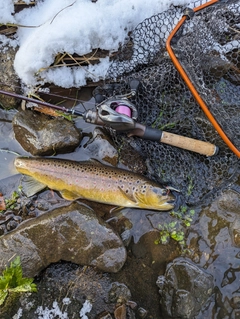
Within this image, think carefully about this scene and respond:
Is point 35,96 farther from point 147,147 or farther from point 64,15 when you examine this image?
point 147,147

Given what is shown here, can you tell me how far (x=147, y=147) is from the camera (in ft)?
10.7

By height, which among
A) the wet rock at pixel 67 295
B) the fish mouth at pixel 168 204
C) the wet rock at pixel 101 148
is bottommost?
the wet rock at pixel 67 295

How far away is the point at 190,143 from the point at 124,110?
68 cm

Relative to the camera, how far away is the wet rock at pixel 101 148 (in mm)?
3443

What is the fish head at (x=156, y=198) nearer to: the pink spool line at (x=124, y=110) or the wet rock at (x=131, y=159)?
the wet rock at (x=131, y=159)

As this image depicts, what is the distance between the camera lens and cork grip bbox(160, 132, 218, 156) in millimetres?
2979

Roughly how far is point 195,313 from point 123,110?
218cm

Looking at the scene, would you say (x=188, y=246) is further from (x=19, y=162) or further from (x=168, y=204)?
(x=19, y=162)

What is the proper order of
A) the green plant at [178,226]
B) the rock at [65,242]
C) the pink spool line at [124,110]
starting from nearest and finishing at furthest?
the pink spool line at [124,110], the rock at [65,242], the green plant at [178,226]

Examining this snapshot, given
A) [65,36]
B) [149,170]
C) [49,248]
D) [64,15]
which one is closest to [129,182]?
[149,170]

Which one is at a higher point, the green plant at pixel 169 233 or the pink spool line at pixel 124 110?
the pink spool line at pixel 124 110

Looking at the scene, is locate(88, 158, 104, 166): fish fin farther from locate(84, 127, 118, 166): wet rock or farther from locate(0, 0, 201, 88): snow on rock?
locate(0, 0, 201, 88): snow on rock

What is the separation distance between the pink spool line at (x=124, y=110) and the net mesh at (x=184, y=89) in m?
0.30

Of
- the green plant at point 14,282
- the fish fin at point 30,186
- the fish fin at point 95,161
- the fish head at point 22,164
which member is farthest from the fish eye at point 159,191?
the green plant at point 14,282
